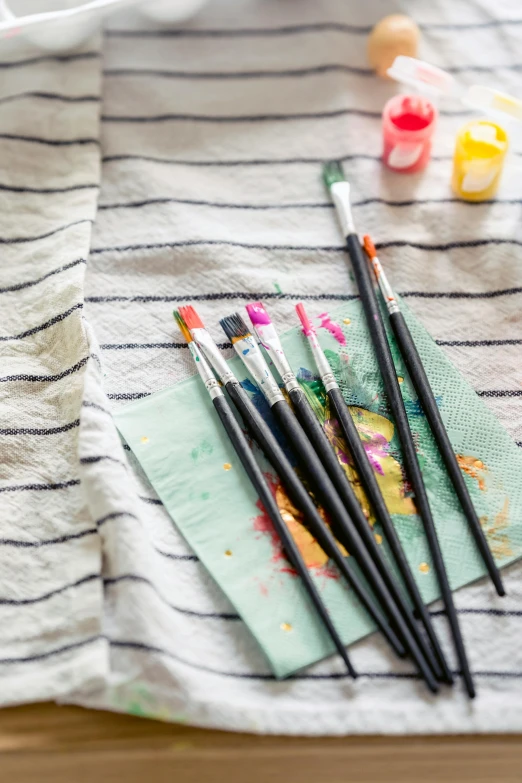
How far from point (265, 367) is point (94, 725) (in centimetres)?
30

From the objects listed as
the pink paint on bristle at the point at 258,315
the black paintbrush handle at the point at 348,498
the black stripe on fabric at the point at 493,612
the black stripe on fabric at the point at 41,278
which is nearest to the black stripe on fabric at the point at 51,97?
the black stripe on fabric at the point at 41,278

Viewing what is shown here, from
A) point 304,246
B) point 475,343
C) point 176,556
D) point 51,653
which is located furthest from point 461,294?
point 51,653

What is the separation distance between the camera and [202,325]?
0.65 m

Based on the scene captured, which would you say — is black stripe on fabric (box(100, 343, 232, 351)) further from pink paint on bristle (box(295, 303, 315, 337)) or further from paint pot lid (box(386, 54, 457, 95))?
paint pot lid (box(386, 54, 457, 95))

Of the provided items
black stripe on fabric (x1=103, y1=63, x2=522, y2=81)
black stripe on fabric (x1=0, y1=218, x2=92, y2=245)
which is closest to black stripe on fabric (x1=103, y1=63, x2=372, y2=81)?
black stripe on fabric (x1=103, y1=63, x2=522, y2=81)

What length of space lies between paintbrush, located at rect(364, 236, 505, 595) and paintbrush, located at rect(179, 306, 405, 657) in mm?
95

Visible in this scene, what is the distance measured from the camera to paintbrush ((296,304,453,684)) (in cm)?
52

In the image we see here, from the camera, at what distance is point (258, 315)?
650 mm

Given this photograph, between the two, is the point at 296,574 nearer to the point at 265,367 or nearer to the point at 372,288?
the point at 265,367

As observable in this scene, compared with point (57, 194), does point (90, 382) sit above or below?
below

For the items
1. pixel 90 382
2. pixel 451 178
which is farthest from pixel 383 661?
pixel 451 178

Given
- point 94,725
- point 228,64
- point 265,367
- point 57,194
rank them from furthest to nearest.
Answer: point 228,64
point 57,194
point 265,367
point 94,725

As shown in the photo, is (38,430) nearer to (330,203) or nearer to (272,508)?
(272,508)

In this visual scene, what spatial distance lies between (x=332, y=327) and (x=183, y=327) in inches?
5.4
